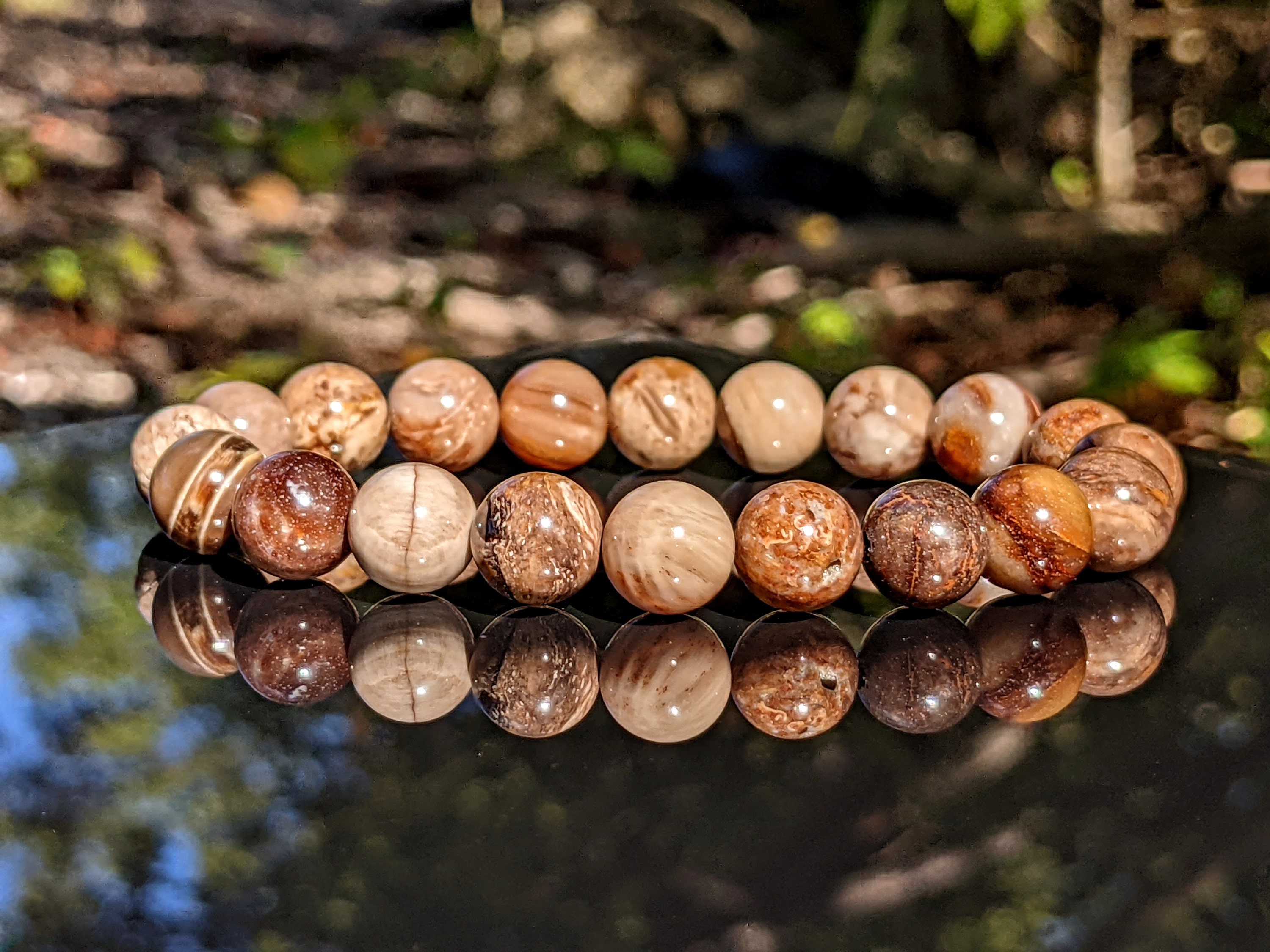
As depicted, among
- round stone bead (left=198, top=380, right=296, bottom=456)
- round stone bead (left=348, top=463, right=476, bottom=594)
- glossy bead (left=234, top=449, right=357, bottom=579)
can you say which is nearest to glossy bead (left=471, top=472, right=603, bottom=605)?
round stone bead (left=348, top=463, right=476, bottom=594)

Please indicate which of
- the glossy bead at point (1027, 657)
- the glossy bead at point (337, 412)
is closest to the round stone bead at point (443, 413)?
the glossy bead at point (337, 412)

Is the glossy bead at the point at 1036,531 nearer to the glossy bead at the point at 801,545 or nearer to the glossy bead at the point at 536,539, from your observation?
the glossy bead at the point at 801,545

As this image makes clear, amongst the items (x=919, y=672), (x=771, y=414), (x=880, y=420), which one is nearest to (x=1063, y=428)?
(x=880, y=420)

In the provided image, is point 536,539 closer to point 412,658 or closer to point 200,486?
point 412,658

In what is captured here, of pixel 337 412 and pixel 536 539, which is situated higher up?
pixel 536 539

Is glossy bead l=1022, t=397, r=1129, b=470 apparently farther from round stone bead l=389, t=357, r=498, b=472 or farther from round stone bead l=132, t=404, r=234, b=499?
round stone bead l=132, t=404, r=234, b=499

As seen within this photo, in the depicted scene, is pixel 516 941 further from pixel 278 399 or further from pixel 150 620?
pixel 278 399
